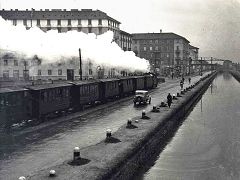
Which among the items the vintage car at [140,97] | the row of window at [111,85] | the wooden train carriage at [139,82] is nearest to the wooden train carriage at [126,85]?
the wooden train carriage at [139,82]

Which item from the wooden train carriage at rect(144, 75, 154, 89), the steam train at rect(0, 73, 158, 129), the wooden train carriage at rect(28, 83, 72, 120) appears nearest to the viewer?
the steam train at rect(0, 73, 158, 129)

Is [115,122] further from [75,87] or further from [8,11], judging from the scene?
[8,11]

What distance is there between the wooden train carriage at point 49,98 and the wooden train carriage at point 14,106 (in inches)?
32.3

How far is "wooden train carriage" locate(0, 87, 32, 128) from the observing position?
2628 cm

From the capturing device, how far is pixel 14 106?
27359mm

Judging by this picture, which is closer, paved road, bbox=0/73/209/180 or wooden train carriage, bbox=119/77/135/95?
paved road, bbox=0/73/209/180

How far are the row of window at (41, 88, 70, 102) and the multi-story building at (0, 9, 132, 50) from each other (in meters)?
73.2

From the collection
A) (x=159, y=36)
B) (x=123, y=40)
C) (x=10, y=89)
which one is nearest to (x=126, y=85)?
(x=10, y=89)

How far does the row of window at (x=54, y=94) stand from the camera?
3142cm

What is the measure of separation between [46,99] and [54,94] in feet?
5.72

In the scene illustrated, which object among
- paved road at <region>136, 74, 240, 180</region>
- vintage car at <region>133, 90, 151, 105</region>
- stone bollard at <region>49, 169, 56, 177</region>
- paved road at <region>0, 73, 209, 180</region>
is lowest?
paved road at <region>136, 74, 240, 180</region>

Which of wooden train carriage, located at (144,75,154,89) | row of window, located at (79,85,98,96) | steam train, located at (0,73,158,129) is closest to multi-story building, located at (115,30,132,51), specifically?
wooden train carriage, located at (144,75,154,89)

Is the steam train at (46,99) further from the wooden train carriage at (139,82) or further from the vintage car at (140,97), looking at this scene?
the wooden train carriage at (139,82)

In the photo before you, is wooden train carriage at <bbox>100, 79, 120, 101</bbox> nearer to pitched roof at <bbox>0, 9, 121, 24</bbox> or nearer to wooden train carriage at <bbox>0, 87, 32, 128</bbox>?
wooden train carriage at <bbox>0, 87, 32, 128</bbox>
